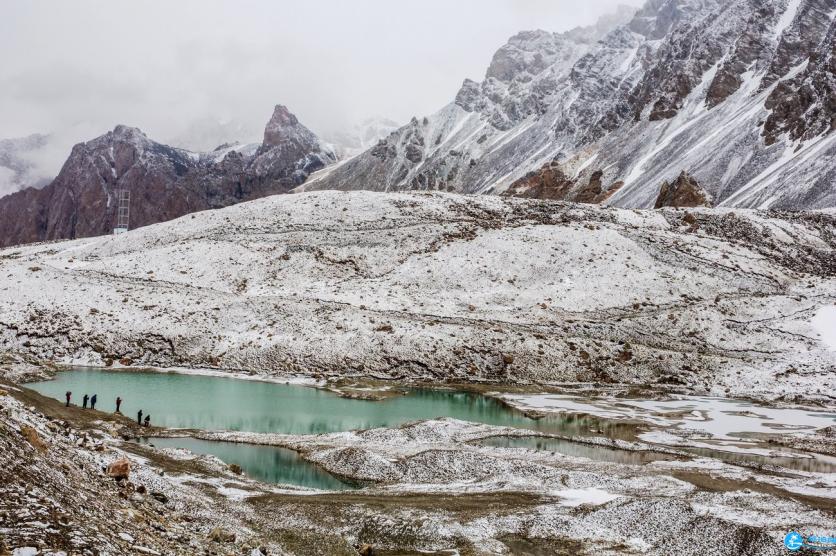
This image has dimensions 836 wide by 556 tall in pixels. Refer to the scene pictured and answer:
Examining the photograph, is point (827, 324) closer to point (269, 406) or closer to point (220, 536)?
point (269, 406)

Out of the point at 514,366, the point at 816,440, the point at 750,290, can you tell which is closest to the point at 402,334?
the point at 514,366

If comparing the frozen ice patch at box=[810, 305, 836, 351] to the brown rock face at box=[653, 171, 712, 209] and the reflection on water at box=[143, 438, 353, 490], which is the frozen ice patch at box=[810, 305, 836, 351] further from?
the reflection on water at box=[143, 438, 353, 490]

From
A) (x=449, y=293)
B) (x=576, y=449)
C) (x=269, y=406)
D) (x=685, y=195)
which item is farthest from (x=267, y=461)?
(x=685, y=195)

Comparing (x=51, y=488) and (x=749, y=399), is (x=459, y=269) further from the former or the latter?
(x=51, y=488)

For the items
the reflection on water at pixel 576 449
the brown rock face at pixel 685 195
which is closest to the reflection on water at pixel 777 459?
the reflection on water at pixel 576 449

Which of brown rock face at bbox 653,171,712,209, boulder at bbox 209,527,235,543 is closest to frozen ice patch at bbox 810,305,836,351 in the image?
brown rock face at bbox 653,171,712,209
